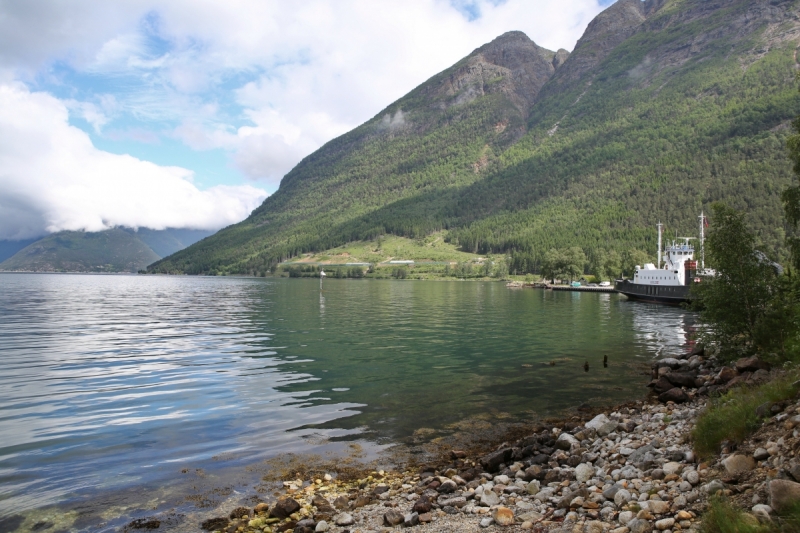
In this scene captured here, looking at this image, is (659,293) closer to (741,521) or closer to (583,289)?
(583,289)

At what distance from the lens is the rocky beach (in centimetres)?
978

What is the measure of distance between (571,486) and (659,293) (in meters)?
113

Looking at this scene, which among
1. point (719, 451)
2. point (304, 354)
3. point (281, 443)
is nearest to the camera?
point (719, 451)

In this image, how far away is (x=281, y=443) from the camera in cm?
1958

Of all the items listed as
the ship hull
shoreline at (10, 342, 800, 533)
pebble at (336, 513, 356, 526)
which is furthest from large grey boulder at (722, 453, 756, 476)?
the ship hull

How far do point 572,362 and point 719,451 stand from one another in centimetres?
2621

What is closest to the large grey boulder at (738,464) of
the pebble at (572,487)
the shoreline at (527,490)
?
the pebble at (572,487)

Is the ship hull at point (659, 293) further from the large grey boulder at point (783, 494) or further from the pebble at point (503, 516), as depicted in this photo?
the large grey boulder at point (783, 494)

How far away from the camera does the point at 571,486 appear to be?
13148mm

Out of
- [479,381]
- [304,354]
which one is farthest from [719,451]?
[304,354]

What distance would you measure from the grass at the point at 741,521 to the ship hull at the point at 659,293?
342 feet

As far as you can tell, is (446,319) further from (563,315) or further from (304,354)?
(304,354)

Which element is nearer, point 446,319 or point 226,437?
point 226,437

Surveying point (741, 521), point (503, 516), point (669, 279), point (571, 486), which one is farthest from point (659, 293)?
point (741, 521)
